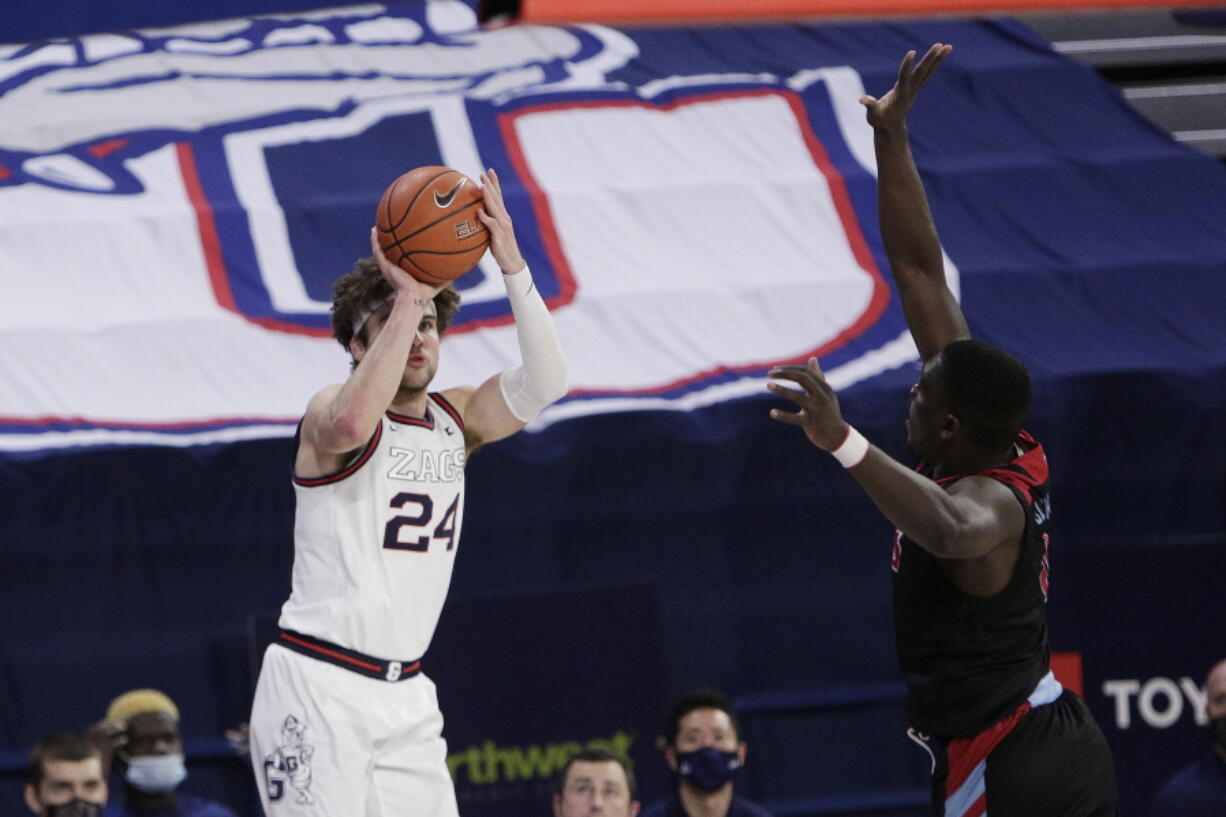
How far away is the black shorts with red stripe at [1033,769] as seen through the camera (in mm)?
4258

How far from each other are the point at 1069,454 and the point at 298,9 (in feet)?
15.8

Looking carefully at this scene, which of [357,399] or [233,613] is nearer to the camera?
[357,399]

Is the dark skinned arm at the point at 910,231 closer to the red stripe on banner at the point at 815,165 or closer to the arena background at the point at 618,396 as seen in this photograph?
the arena background at the point at 618,396

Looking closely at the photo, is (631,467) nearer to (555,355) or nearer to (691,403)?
(691,403)

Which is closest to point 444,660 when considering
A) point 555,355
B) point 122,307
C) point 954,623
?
point 122,307

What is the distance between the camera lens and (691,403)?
7535 millimetres

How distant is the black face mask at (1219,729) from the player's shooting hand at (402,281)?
3.32 meters

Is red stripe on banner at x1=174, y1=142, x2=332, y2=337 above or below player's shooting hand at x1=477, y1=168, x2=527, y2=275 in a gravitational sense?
above

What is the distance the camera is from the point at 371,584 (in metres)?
4.36

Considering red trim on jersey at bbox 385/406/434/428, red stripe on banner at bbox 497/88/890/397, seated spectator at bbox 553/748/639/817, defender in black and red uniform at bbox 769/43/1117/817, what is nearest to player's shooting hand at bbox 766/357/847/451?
defender in black and red uniform at bbox 769/43/1117/817

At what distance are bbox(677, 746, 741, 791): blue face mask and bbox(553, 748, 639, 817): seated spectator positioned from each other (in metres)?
0.24

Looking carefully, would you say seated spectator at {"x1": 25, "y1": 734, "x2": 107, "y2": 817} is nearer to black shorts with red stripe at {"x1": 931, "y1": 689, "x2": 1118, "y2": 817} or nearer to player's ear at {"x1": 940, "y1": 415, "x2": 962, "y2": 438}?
black shorts with red stripe at {"x1": 931, "y1": 689, "x2": 1118, "y2": 817}

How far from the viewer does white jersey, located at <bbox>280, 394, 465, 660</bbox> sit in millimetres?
4355

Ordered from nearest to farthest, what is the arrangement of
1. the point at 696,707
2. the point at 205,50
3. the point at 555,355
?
the point at 555,355
the point at 696,707
the point at 205,50
